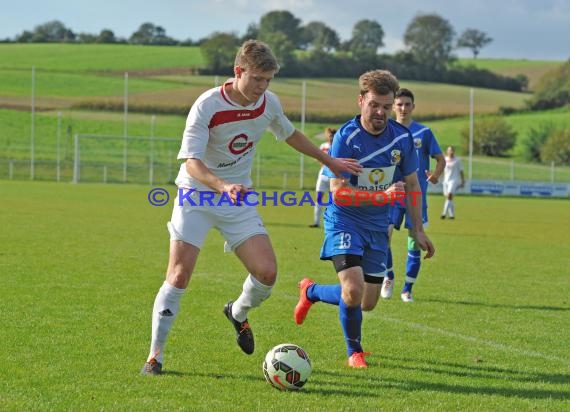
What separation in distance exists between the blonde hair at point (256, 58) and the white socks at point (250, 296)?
152 cm

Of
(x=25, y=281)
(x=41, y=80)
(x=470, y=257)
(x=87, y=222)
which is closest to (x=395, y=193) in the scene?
(x=25, y=281)

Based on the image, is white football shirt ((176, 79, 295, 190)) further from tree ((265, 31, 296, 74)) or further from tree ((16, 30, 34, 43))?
tree ((16, 30, 34, 43))

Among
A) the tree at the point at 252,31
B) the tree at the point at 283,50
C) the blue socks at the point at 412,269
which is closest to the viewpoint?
the blue socks at the point at 412,269

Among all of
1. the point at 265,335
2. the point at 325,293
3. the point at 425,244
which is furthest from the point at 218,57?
the point at 425,244

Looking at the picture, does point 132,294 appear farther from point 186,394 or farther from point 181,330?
point 186,394

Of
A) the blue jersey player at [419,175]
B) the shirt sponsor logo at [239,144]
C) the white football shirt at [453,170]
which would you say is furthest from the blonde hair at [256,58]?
the white football shirt at [453,170]

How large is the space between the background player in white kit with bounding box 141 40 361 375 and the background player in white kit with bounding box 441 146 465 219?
62.6 ft

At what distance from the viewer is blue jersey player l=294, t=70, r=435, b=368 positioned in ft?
21.4

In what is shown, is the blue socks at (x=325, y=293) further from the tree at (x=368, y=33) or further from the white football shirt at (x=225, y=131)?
the tree at (x=368, y=33)

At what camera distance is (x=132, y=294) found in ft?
31.3

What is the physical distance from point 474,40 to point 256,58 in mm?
116811

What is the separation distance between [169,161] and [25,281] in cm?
3561

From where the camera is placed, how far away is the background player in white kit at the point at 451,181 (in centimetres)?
2514

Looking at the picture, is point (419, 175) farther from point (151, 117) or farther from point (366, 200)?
point (151, 117)
